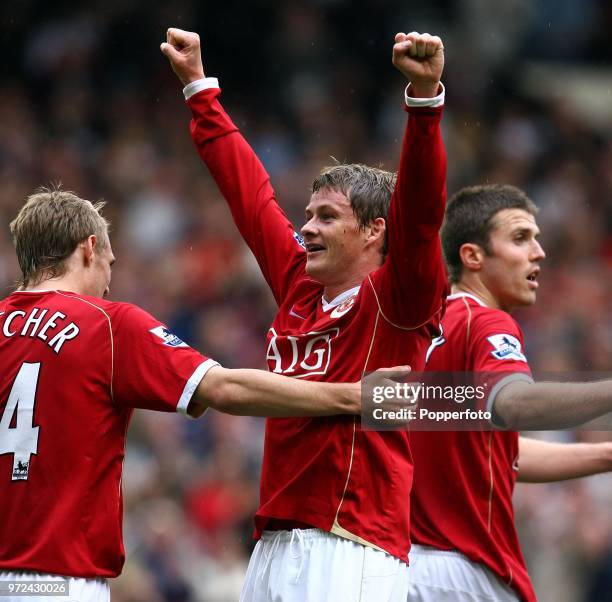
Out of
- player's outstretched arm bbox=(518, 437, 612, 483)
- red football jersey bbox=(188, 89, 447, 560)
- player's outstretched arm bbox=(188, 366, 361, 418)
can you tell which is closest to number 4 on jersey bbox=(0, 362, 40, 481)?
player's outstretched arm bbox=(188, 366, 361, 418)

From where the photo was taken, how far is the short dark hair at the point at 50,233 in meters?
4.70

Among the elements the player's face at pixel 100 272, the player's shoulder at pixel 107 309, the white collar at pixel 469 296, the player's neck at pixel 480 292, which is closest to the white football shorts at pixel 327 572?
the player's shoulder at pixel 107 309

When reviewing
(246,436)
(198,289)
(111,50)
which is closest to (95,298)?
(246,436)

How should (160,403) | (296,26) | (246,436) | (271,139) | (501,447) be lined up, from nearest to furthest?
(160,403) → (501,447) → (246,436) → (271,139) → (296,26)

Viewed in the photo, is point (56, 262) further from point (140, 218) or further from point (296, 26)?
point (296, 26)

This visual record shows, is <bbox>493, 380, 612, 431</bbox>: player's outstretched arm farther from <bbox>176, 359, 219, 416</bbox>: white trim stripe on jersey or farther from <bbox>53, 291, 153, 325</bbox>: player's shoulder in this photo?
<bbox>53, 291, 153, 325</bbox>: player's shoulder

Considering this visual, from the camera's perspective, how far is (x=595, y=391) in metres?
4.63

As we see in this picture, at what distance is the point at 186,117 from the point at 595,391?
10625 millimetres

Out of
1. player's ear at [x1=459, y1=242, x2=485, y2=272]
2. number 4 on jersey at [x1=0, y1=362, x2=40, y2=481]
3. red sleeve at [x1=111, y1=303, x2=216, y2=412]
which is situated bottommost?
number 4 on jersey at [x1=0, y1=362, x2=40, y2=481]

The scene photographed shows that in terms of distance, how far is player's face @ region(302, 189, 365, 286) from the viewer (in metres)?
4.71

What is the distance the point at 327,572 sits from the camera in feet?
14.2

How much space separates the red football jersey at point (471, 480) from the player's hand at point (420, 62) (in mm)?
1353

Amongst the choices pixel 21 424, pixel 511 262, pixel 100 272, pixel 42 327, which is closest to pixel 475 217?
pixel 511 262

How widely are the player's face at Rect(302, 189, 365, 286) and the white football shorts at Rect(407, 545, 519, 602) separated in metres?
1.29
